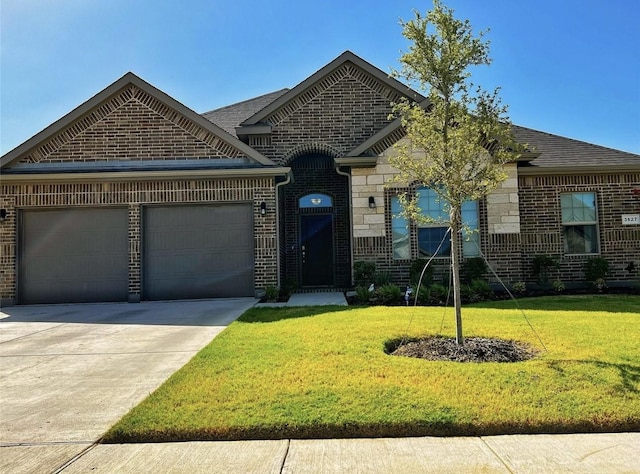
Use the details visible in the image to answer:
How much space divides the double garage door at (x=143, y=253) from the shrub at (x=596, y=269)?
903cm

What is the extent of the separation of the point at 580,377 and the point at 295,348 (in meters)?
3.21

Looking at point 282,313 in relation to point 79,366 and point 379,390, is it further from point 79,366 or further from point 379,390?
point 379,390

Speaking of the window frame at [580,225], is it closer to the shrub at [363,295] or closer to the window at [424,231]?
the window at [424,231]

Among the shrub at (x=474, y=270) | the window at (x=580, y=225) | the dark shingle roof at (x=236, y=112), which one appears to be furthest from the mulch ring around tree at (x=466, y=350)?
the dark shingle roof at (x=236, y=112)

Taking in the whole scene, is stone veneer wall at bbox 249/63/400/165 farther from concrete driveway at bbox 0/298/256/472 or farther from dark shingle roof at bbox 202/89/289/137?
concrete driveway at bbox 0/298/256/472

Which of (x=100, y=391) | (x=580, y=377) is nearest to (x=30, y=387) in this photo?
(x=100, y=391)

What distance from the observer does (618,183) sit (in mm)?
13000

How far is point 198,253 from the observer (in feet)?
40.1

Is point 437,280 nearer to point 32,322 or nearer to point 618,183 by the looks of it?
A: point 618,183

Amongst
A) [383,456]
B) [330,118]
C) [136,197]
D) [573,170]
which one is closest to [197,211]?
[136,197]

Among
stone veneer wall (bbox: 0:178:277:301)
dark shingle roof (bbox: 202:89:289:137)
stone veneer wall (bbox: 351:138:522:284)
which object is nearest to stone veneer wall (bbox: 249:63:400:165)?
stone veneer wall (bbox: 351:138:522:284)

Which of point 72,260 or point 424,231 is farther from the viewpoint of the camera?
point 424,231

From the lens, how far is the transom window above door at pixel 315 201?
14.4m

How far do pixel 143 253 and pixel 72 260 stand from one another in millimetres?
1876
